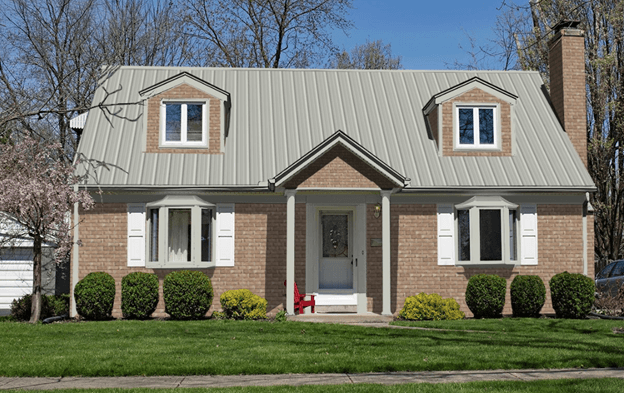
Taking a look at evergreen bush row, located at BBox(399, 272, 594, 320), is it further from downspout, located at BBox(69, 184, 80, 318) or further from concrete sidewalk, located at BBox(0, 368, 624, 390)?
downspout, located at BBox(69, 184, 80, 318)

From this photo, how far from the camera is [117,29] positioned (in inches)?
1230

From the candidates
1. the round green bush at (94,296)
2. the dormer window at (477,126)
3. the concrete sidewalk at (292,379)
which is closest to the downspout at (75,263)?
the round green bush at (94,296)

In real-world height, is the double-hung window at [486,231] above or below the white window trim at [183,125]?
below

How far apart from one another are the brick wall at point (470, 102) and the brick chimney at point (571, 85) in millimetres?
2002

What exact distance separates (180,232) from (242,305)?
109 inches

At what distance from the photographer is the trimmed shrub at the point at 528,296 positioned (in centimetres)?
Answer: 1599

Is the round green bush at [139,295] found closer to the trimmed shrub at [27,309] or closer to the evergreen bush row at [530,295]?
the trimmed shrub at [27,309]

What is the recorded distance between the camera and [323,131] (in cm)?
1828

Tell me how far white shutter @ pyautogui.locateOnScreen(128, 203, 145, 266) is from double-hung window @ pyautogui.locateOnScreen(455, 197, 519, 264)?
26.3 ft

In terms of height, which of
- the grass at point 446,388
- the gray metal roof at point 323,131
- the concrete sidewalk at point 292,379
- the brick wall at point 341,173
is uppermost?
the gray metal roof at point 323,131

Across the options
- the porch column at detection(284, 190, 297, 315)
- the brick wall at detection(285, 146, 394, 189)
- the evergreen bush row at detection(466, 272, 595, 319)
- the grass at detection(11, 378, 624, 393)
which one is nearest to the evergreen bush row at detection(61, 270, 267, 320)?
the porch column at detection(284, 190, 297, 315)

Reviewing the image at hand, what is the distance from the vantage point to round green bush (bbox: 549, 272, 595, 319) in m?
15.9

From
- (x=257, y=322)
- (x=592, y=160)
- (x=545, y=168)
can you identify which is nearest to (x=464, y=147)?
(x=545, y=168)

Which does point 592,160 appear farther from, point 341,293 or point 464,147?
point 341,293
